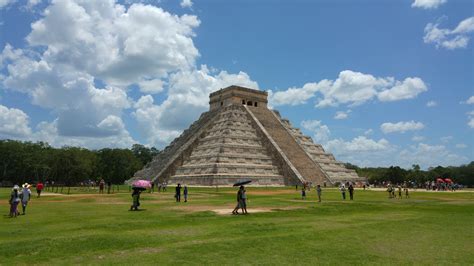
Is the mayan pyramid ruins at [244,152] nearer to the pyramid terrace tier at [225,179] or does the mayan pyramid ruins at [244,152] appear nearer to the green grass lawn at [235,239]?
the pyramid terrace tier at [225,179]

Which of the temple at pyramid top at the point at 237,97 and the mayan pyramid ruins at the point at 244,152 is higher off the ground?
the temple at pyramid top at the point at 237,97

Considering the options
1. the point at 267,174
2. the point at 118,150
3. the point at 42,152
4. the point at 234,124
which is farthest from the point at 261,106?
the point at 42,152

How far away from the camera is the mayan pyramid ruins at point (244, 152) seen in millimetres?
45250

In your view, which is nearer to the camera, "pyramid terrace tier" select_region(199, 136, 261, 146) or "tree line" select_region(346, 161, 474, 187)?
"pyramid terrace tier" select_region(199, 136, 261, 146)

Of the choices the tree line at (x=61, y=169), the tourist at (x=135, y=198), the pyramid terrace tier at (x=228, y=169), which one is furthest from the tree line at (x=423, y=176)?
the tourist at (x=135, y=198)

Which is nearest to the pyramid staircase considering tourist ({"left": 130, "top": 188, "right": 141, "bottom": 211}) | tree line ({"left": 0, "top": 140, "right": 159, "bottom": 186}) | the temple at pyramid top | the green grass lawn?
the temple at pyramid top

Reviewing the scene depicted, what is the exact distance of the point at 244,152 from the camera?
49.3 metres

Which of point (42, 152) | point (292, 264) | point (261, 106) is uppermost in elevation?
point (261, 106)

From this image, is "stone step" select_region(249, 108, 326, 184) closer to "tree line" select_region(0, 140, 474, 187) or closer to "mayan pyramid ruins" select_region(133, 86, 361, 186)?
"mayan pyramid ruins" select_region(133, 86, 361, 186)

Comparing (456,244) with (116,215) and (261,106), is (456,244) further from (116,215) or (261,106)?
(261,106)

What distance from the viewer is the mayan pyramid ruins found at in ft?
148

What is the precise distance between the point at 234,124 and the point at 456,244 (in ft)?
146

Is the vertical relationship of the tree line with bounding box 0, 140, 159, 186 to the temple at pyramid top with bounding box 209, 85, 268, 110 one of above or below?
below

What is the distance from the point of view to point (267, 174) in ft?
153
